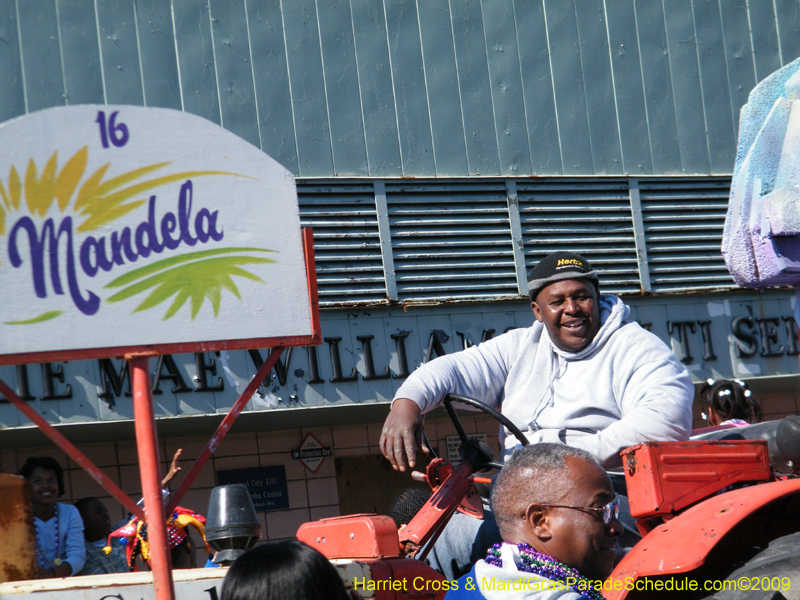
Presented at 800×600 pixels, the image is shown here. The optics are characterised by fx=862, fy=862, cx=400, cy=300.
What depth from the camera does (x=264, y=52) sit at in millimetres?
7367

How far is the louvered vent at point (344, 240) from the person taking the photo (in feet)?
24.3

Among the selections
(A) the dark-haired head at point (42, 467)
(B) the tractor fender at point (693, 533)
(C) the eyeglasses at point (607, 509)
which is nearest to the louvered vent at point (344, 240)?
(A) the dark-haired head at point (42, 467)

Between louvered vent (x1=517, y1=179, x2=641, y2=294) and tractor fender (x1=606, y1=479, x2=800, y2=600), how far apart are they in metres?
5.37

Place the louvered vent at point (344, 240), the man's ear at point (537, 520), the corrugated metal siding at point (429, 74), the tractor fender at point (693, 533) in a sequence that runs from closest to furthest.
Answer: the man's ear at point (537, 520)
the tractor fender at point (693, 533)
the corrugated metal siding at point (429, 74)
the louvered vent at point (344, 240)

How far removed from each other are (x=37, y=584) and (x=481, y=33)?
6.70 metres

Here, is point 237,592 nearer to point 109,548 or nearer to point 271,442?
point 109,548

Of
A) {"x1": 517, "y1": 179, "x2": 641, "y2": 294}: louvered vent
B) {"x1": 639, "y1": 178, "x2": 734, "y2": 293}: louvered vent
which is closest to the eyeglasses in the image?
{"x1": 517, "y1": 179, "x2": 641, "y2": 294}: louvered vent

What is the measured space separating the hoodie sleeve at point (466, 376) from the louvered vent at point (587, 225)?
435 cm

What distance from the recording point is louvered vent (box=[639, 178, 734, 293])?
8367mm

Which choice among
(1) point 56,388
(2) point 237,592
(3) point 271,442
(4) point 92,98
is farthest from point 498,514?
(3) point 271,442

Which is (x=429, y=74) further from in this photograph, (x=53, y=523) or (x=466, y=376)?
(x=53, y=523)

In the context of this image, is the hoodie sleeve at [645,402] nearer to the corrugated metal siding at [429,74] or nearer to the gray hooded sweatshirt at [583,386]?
the gray hooded sweatshirt at [583,386]

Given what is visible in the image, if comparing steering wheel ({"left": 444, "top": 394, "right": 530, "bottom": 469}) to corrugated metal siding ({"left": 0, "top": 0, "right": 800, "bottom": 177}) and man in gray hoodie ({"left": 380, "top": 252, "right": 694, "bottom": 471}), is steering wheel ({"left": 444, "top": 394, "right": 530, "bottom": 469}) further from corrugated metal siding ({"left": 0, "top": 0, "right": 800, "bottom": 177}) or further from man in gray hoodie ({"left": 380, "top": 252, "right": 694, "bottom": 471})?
corrugated metal siding ({"left": 0, "top": 0, "right": 800, "bottom": 177})

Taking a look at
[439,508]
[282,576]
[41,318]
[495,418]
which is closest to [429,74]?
[495,418]
